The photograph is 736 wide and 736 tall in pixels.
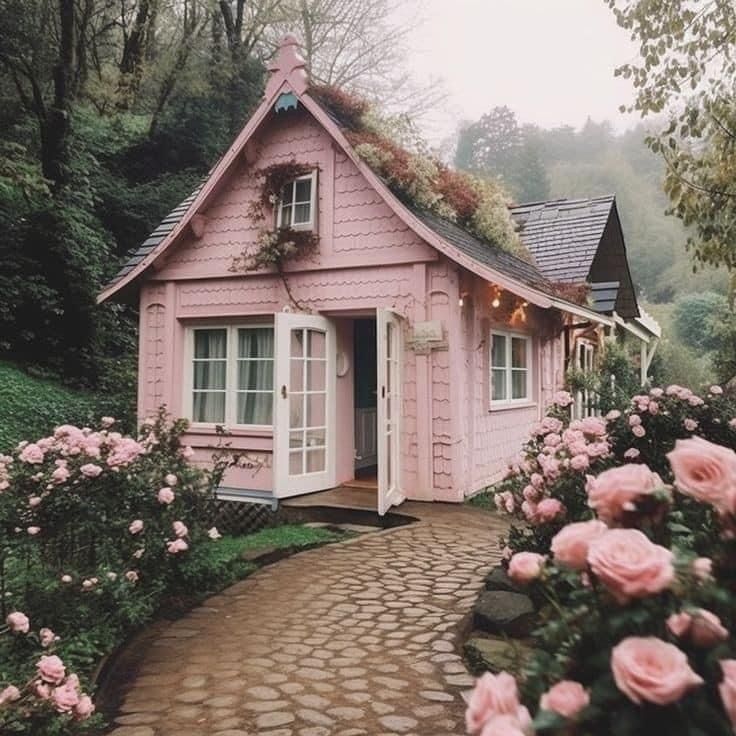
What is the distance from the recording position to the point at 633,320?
523 inches

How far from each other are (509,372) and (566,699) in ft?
28.2

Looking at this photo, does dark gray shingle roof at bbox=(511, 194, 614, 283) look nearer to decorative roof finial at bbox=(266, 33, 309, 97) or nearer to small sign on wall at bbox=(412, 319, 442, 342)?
small sign on wall at bbox=(412, 319, 442, 342)

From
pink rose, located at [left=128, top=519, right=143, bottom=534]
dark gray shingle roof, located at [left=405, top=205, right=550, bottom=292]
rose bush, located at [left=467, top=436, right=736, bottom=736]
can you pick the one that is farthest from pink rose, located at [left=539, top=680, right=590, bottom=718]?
dark gray shingle roof, located at [left=405, top=205, right=550, bottom=292]

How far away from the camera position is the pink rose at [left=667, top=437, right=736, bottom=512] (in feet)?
4.08

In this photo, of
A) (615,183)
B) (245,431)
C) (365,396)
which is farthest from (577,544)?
(615,183)

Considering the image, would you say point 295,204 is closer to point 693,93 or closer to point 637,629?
point 693,93

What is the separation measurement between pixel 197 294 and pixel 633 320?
889 cm

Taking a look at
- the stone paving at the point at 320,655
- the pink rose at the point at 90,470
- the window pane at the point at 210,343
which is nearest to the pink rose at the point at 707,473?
the stone paving at the point at 320,655

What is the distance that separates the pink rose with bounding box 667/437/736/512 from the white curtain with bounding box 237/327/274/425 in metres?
7.51

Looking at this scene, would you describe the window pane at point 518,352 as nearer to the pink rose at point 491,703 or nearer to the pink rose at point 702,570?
the pink rose at point 702,570

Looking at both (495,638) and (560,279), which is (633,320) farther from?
(495,638)

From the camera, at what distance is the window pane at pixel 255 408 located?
858 centimetres

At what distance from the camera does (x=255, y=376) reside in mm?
8750

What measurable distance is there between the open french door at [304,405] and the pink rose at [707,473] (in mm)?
6244
